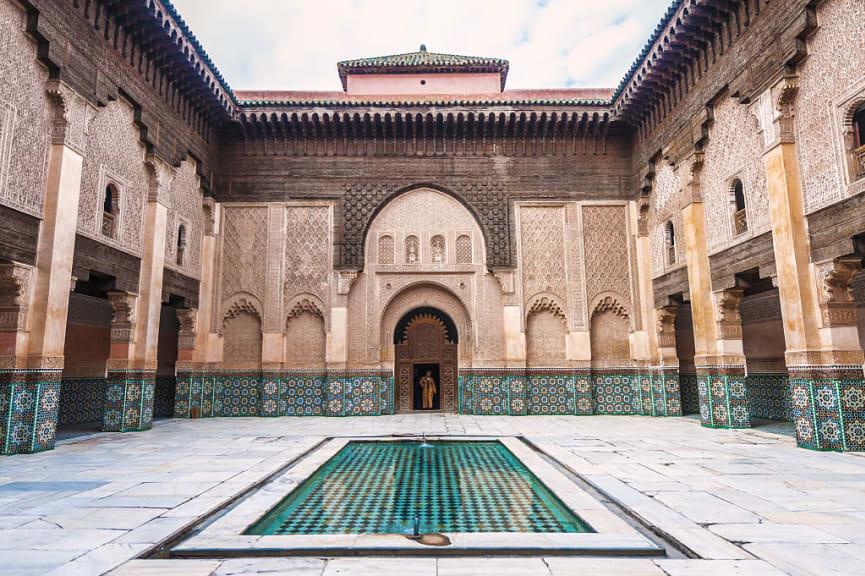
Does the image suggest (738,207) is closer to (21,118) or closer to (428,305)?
(428,305)

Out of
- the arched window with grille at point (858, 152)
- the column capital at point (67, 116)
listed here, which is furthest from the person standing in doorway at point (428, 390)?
the arched window with grille at point (858, 152)

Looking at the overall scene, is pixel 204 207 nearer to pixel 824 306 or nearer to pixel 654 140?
pixel 654 140

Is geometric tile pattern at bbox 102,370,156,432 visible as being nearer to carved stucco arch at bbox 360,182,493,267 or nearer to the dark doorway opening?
carved stucco arch at bbox 360,182,493,267

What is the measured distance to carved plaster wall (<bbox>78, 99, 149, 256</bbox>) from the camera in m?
6.16

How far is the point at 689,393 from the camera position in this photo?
Result: 9.22 m

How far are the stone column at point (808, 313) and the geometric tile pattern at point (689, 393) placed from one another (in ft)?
12.3

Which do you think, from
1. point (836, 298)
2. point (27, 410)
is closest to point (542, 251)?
point (836, 298)

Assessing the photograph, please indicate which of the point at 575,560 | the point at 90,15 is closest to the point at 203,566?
the point at 575,560

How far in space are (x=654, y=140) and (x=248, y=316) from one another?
7.42 metres

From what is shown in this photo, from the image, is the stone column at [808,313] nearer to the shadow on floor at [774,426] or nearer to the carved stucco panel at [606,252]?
the shadow on floor at [774,426]

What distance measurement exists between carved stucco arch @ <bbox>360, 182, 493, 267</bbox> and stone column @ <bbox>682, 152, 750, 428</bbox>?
3248 mm

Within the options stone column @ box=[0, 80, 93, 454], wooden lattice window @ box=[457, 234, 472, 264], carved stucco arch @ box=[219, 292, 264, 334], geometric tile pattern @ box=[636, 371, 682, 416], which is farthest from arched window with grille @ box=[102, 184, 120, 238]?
geometric tile pattern @ box=[636, 371, 682, 416]

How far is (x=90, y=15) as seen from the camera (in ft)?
20.2

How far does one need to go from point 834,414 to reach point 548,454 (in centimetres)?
276
